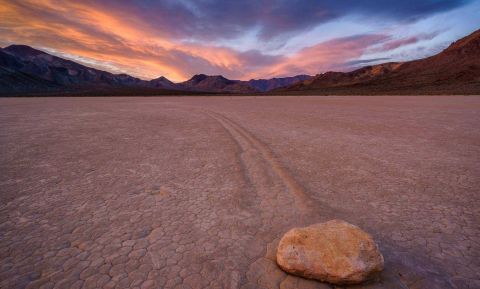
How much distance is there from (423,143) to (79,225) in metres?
6.96

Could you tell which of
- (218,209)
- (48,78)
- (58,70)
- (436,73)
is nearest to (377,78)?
(436,73)

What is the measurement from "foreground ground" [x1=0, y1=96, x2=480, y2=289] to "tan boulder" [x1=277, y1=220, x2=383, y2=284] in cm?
10

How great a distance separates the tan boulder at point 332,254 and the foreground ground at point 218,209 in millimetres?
101

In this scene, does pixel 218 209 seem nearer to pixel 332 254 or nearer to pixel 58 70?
pixel 332 254

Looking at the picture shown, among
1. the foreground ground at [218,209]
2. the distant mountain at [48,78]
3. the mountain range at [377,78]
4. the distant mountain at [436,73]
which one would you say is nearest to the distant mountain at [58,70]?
the distant mountain at [48,78]

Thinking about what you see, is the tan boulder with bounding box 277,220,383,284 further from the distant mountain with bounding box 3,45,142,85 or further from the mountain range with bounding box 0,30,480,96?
the distant mountain with bounding box 3,45,142,85

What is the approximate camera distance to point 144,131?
28.2ft

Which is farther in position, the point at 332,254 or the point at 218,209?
the point at 218,209

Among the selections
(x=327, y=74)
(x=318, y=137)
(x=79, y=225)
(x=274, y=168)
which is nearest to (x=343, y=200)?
(x=274, y=168)

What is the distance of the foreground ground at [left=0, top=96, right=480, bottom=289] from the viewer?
2.21m

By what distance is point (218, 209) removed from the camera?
3244 millimetres

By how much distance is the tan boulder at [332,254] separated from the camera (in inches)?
79.7

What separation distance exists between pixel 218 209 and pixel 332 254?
1.45 meters

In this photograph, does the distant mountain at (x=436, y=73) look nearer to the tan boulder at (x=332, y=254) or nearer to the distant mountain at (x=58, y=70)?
the tan boulder at (x=332, y=254)
